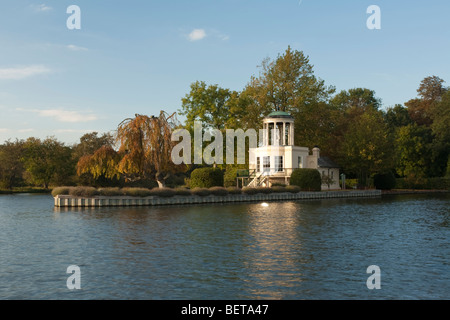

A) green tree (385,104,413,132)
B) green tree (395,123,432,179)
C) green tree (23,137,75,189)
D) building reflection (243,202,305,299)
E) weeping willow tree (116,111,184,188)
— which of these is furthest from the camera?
green tree (385,104,413,132)

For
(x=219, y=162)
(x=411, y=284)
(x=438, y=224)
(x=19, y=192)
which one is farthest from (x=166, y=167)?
(x=19, y=192)

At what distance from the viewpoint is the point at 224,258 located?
14.4m

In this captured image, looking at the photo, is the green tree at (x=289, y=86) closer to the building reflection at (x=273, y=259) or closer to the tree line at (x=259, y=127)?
the tree line at (x=259, y=127)

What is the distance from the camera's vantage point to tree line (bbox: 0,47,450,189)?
4147 centimetres

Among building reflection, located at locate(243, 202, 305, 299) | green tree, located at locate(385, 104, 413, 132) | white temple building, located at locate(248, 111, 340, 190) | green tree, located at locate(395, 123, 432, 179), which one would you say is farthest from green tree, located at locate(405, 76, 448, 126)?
building reflection, located at locate(243, 202, 305, 299)

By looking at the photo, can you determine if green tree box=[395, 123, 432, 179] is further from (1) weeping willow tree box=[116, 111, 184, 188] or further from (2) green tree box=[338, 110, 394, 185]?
(1) weeping willow tree box=[116, 111, 184, 188]

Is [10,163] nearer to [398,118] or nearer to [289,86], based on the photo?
[289,86]

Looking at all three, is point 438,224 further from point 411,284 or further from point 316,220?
point 411,284

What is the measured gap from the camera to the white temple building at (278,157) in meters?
53.8

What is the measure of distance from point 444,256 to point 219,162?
1711 inches

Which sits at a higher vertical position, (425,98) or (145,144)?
(425,98)

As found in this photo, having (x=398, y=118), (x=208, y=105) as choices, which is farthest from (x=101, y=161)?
(x=398, y=118)

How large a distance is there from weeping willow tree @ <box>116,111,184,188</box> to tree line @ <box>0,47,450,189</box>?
0.32 ft

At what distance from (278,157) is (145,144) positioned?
Answer: 2018 cm
